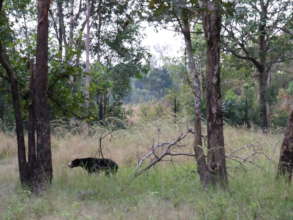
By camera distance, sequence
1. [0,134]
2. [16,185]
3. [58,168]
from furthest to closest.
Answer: [0,134], [58,168], [16,185]

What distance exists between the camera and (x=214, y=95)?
632 cm

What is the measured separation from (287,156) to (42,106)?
4.33 metres

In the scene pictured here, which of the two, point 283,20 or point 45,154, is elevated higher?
point 283,20

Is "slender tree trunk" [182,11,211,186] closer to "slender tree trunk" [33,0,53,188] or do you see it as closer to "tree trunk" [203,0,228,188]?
"tree trunk" [203,0,228,188]

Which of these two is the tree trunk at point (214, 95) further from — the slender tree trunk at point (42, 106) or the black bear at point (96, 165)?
the slender tree trunk at point (42, 106)

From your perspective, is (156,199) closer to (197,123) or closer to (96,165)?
(197,123)

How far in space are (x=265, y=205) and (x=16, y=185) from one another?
184 inches

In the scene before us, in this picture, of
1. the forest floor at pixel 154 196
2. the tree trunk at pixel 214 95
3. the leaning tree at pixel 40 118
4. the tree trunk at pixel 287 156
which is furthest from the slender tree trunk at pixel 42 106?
the tree trunk at pixel 287 156

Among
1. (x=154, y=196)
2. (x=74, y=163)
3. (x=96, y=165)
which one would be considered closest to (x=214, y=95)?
(x=154, y=196)

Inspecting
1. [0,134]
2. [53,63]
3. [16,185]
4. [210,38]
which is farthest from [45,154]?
[0,134]

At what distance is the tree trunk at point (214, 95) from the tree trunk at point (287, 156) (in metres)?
1.04

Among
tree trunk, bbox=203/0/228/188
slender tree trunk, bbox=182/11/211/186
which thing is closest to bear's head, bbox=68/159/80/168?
slender tree trunk, bbox=182/11/211/186

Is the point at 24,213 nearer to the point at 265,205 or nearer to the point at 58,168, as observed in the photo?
the point at 265,205

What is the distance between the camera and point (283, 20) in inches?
589
